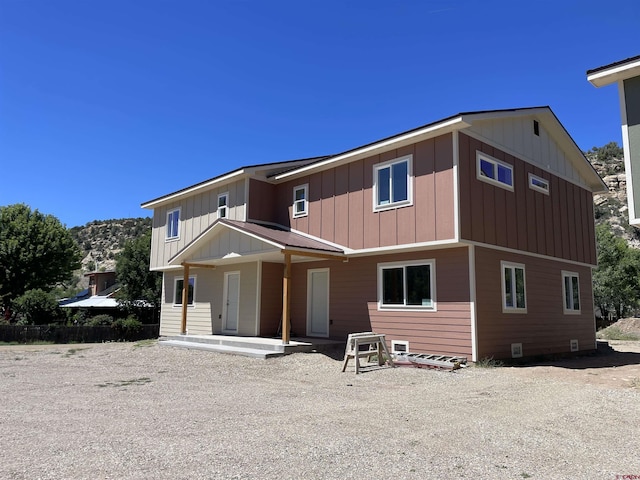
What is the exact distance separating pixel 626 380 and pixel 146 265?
2912 centimetres

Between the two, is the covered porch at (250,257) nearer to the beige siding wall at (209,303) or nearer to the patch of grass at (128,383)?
the beige siding wall at (209,303)

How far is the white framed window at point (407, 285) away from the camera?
12414 mm

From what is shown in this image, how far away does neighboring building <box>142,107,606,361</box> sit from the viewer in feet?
39.2

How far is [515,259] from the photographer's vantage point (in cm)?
1345

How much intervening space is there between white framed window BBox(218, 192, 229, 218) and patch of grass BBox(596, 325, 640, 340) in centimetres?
2017

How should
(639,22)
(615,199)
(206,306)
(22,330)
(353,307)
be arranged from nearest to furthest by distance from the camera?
1. (639,22)
2. (353,307)
3. (206,306)
4. (22,330)
5. (615,199)

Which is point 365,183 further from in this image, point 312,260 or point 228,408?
point 228,408

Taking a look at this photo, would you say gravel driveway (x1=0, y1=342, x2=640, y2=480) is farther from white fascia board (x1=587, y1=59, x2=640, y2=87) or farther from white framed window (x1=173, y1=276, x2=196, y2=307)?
white framed window (x1=173, y1=276, x2=196, y2=307)

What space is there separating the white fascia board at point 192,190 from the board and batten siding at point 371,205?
864mm

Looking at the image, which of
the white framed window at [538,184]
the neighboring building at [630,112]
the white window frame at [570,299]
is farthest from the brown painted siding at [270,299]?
the neighboring building at [630,112]

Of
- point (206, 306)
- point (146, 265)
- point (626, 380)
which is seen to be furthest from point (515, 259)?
point (146, 265)

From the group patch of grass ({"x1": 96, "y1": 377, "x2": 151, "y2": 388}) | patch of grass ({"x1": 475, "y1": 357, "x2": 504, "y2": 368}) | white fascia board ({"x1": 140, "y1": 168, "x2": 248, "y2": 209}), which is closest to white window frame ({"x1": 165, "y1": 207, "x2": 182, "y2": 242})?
white fascia board ({"x1": 140, "y1": 168, "x2": 248, "y2": 209})

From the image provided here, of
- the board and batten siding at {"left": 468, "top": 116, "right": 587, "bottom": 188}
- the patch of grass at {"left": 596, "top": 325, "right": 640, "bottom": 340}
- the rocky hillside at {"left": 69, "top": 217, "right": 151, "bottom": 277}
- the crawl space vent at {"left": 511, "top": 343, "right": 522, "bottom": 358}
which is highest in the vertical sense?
the rocky hillside at {"left": 69, "top": 217, "right": 151, "bottom": 277}

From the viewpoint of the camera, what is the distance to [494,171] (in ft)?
42.5
